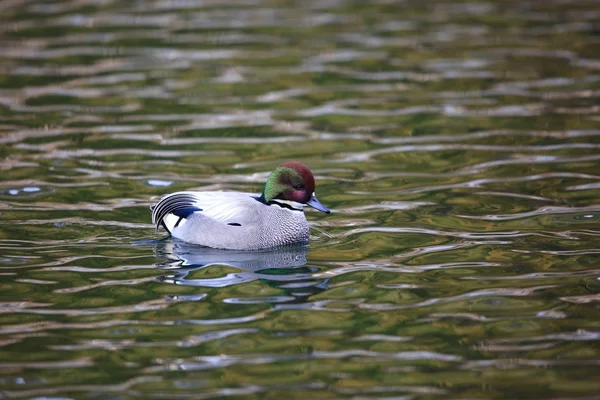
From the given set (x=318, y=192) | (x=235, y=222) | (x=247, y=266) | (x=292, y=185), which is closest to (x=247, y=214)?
(x=235, y=222)

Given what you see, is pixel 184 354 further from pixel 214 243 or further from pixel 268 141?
pixel 268 141

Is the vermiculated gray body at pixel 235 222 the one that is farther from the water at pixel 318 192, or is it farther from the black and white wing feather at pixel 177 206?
the water at pixel 318 192

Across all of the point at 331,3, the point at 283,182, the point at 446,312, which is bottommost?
the point at 446,312

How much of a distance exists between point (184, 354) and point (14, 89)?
8440 mm

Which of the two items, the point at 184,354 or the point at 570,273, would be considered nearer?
the point at 184,354

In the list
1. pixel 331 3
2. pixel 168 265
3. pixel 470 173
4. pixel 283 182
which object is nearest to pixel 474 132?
pixel 470 173

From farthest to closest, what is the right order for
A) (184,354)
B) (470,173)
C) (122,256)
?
(470,173), (122,256), (184,354)

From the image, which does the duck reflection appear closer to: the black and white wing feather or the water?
the water

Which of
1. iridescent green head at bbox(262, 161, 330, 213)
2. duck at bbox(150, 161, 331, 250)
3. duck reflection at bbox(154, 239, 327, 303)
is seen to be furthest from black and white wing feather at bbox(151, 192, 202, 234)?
iridescent green head at bbox(262, 161, 330, 213)

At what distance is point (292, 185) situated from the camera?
8.95m

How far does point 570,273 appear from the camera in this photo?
8.07 m

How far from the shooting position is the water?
6633 millimetres

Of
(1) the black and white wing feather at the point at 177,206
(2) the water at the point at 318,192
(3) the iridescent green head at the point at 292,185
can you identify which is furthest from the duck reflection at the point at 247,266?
(3) the iridescent green head at the point at 292,185

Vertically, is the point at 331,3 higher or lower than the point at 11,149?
higher
